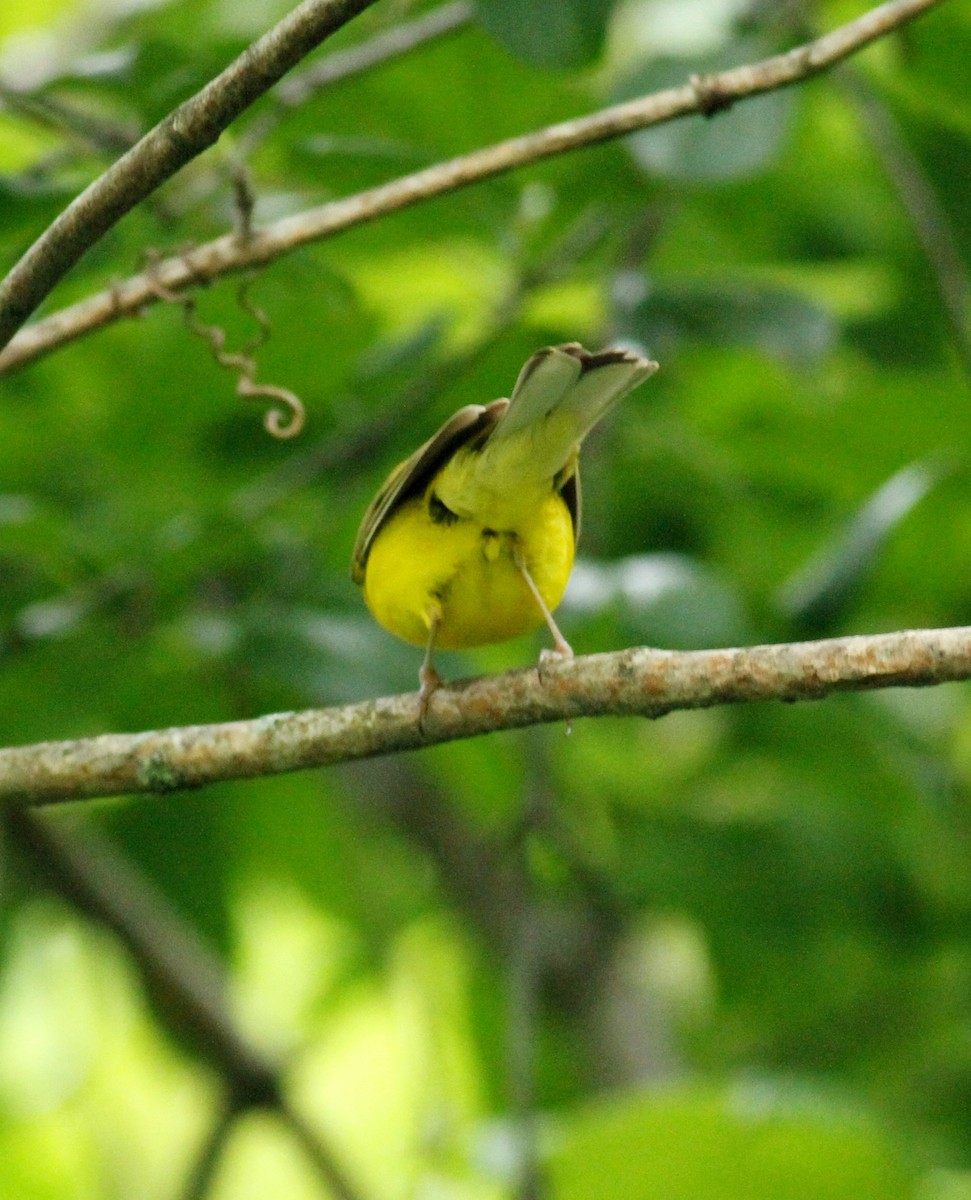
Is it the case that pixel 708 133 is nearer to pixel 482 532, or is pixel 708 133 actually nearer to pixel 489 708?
pixel 482 532

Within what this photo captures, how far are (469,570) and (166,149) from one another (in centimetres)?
128

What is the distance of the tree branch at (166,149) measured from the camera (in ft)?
6.24

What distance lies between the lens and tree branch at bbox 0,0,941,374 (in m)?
2.66

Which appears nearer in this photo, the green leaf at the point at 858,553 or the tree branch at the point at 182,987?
the green leaf at the point at 858,553

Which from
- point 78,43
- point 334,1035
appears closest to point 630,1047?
point 334,1035

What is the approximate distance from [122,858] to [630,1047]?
67.2 inches

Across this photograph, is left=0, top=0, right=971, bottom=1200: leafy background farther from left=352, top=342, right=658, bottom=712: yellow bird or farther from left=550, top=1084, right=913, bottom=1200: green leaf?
left=352, top=342, right=658, bottom=712: yellow bird

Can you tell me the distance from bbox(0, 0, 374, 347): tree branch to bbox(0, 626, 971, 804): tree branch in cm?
70

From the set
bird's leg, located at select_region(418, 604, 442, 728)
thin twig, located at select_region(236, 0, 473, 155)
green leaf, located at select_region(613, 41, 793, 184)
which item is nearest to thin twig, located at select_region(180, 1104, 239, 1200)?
bird's leg, located at select_region(418, 604, 442, 728)

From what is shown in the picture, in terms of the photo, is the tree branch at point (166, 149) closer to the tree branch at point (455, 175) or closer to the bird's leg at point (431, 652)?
the tree branch at point (455, 175)

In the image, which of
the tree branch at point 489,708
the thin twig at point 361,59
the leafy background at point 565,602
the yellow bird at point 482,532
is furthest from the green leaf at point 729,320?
the tree branch at point 489,708

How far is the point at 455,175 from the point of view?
109 inches

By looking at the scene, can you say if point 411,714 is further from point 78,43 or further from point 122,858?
point 78,43

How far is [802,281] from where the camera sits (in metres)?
4.47
